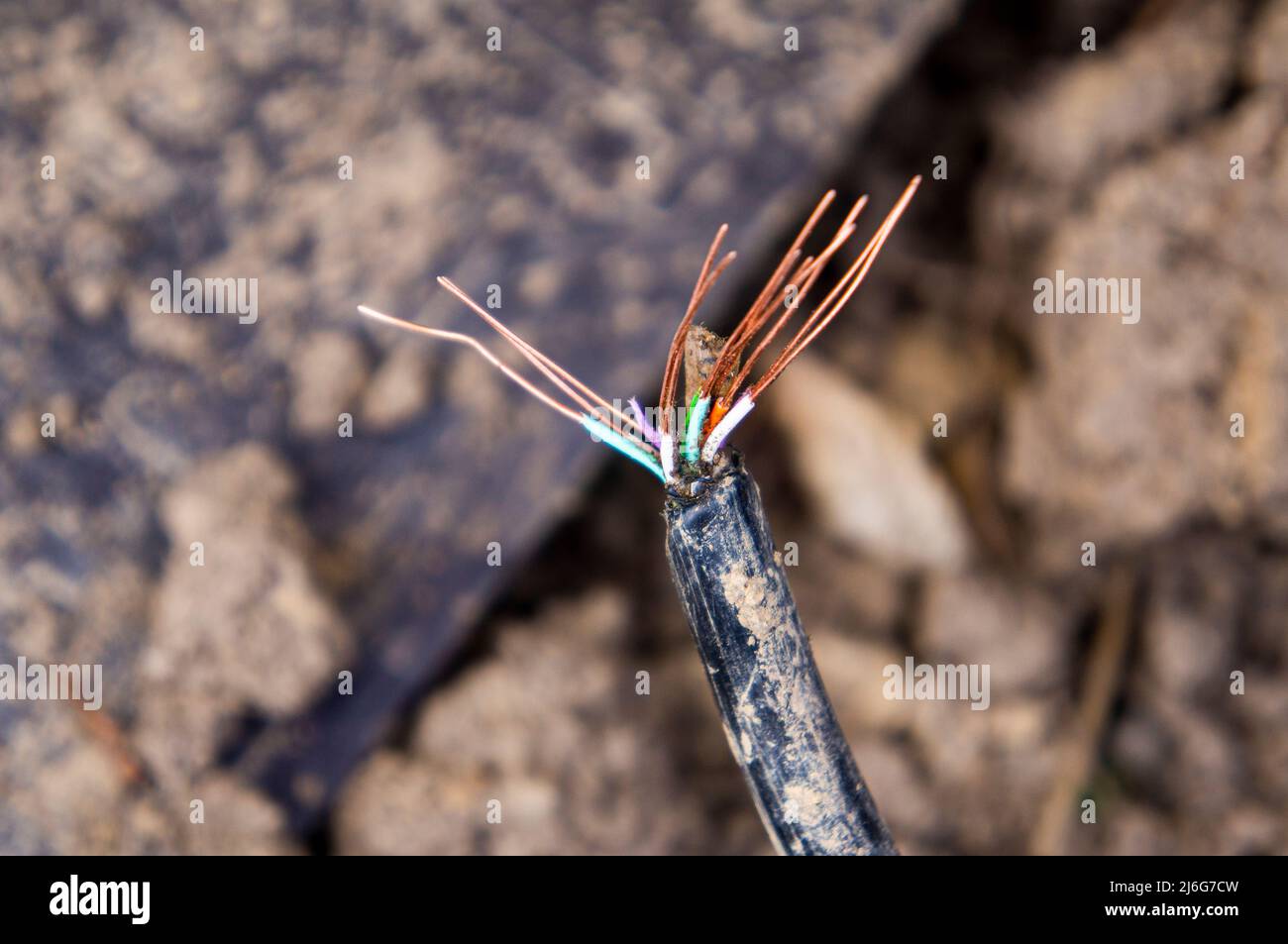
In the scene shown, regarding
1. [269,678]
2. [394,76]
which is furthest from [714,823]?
[394,76]

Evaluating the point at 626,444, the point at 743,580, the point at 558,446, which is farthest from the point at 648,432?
the point at 558,446

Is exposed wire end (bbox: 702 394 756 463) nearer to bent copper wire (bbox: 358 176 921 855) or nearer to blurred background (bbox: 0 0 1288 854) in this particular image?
bent copper wire (bbox: 358 176 921 855)

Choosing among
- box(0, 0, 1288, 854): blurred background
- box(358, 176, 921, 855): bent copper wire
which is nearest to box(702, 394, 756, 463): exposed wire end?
box(358, 176, 921, 855): bent copper wire

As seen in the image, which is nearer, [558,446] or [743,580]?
[743,580]

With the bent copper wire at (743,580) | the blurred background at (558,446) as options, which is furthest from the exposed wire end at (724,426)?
the blurred background at (558,446)

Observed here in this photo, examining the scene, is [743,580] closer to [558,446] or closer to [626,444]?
[626,444]

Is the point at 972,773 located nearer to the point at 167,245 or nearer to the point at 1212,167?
the point at 1212,167
